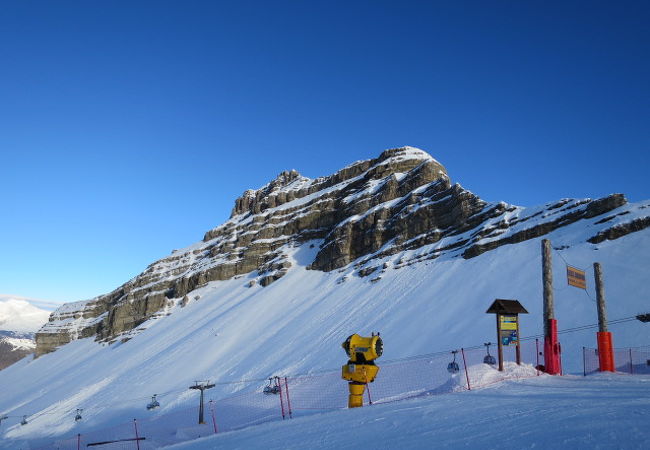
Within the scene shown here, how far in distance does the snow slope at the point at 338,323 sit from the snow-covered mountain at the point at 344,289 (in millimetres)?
186

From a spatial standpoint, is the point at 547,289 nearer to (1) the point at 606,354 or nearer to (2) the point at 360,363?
(1) the point at 606,354

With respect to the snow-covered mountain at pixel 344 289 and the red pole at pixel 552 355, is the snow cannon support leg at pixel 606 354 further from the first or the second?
the snow-covered mountain at pixel 344 289

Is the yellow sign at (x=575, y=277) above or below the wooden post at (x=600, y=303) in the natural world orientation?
above

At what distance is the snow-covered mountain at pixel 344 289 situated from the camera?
34.1 metres

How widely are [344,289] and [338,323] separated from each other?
12387mm

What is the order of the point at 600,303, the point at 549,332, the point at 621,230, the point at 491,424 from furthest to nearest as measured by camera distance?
the point at 621,230, the point at 600,303, the point at 549,332, the point at 491,424

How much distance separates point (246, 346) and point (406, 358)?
2426 centimetres

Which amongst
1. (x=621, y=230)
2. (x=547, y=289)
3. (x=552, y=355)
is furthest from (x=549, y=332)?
(x=621, y=230)

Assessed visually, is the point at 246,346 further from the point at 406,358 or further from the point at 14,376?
the point at 14,376

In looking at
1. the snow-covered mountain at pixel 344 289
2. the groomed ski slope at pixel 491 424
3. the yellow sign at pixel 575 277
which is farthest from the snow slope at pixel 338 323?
the yellow sign at pixel 575 277

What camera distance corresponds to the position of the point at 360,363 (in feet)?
41.7

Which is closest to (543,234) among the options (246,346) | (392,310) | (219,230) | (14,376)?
(392,310)

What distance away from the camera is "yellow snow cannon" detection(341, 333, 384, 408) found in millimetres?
12617

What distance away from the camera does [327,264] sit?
234ft
